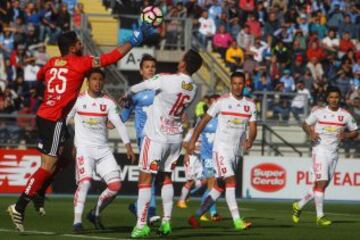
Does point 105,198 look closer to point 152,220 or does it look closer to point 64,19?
point 152,220

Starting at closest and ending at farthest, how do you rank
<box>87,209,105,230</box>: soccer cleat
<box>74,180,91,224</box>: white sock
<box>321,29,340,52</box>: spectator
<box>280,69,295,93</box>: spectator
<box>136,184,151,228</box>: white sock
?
1. <box>136,184,151,228</box>: white sock
2. <box>74,180,91,224</box>: white sock
3. <box>87,209,105,230</box>: soccer cleat
4. <box>280,69,295,93</box>: spectator
5. <box>321,29,340,52</box>: spectator

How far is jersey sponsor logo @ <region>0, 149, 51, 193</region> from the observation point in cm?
3078

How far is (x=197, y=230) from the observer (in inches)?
704

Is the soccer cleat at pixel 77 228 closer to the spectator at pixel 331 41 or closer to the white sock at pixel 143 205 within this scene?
the white sock at pixel 143 205

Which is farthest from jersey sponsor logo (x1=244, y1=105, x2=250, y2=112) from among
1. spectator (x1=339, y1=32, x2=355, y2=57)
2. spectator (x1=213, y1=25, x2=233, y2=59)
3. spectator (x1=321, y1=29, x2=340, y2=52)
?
spectator (x1=321, y1=29, x2=340, y2=52)

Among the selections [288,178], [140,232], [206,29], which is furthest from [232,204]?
[206,29]

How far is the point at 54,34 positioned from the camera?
36438 mm

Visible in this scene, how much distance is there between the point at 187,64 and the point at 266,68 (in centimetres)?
2243

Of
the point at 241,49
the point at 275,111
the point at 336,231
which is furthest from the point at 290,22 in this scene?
the point at 336,231

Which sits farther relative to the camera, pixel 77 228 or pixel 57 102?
pixel 77 228

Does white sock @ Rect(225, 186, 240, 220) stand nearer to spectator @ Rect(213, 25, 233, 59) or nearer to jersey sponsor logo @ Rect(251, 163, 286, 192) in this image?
jersey sponsor logo @ Rect(251, 163, 286, 192)

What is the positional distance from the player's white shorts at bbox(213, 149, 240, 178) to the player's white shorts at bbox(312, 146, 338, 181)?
2923mm

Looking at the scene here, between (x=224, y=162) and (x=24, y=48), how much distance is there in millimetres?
17198

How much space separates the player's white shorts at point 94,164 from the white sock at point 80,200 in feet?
0.42
